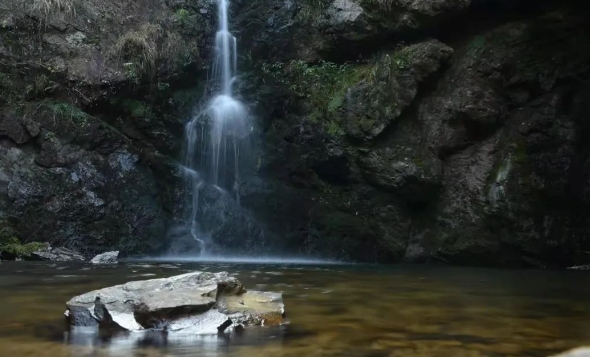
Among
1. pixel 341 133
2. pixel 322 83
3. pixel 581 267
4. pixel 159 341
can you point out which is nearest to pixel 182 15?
pixel 322 83

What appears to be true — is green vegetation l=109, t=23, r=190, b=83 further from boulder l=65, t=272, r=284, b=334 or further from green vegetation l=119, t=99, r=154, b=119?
boulder l=65, t=272, r=284, b=334

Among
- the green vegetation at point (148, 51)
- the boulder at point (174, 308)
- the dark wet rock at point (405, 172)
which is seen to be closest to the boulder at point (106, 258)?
the green vegetation at point (148, 51)

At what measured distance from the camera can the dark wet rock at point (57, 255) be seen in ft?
32.6

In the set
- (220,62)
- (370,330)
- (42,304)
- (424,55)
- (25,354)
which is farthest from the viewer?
(220,62)

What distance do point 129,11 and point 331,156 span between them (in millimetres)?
6060

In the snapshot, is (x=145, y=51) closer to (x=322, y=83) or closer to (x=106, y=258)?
(x=322, y=83)

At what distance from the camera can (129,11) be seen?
1334 centimetres

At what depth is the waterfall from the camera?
12203 mm

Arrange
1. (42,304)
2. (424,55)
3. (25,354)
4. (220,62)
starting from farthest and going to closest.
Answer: (220,62), (424,55), (42,304), (25,354)

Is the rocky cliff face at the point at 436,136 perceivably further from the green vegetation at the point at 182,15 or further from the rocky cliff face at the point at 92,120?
the green vegetation at the point at 182,15

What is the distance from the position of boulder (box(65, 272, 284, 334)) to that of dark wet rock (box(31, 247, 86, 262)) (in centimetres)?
635

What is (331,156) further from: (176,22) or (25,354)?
(25,354)

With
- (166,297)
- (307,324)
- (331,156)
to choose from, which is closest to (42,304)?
(166,297)

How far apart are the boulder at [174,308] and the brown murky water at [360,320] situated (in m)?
0.17
